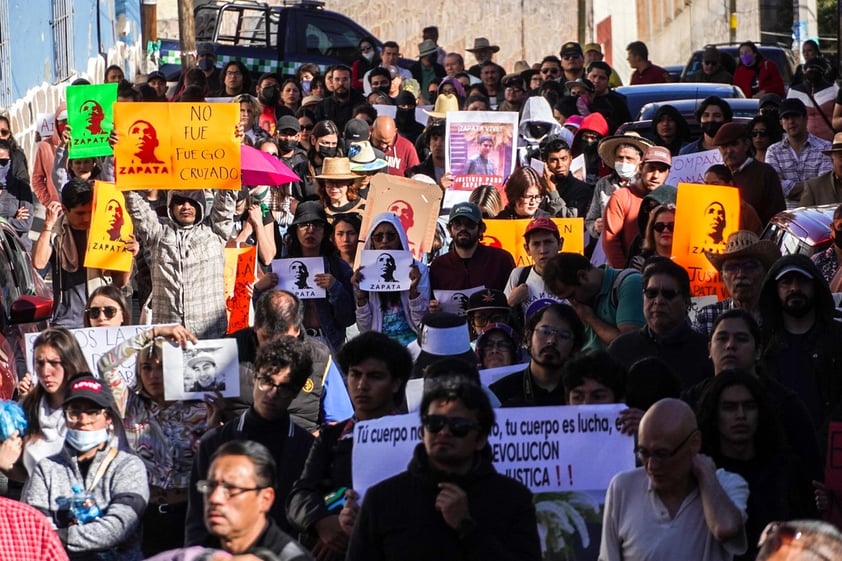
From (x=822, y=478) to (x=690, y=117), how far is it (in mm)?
12537

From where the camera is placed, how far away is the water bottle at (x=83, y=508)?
27.2 ft

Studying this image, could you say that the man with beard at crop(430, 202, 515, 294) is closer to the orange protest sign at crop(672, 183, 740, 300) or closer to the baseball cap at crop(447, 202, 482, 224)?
the baseball cap at crop(447, 202, 482, 224)

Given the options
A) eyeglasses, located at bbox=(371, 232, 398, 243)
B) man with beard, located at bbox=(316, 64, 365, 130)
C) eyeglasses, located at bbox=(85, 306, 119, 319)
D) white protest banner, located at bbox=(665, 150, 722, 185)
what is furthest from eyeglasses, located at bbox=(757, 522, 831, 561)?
man with beard, located at bbox=(316, 64, 365, 130)

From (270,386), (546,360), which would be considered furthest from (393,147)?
(270,386)

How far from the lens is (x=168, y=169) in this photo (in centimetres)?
1341

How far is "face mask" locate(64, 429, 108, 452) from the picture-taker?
27.5ft

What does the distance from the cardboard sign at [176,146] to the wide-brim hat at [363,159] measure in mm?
2532

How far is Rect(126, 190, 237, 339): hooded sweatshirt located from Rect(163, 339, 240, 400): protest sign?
2789 millimetres

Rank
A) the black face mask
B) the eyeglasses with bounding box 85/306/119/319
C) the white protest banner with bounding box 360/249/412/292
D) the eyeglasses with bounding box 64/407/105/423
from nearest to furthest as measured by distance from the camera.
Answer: the eyeglasses with bounding box 64/407/105/423 → the eyeglasses with bounding box 85/306/119/319 → the white protest banner with bounding box 360/249/412/292 → the black face mask

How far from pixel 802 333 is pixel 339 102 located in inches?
514

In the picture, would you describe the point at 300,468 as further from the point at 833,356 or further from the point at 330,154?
the point at 330,154

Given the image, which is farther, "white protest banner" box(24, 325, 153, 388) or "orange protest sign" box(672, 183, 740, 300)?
"orange protest sign" box(672, 183, 740, 300)

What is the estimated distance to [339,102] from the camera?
72.0ft

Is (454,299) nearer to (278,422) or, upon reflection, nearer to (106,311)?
(106,311)
